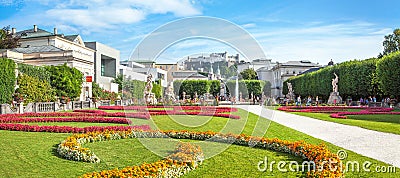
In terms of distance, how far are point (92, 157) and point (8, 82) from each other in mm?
21868

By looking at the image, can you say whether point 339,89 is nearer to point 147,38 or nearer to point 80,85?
point 80,85

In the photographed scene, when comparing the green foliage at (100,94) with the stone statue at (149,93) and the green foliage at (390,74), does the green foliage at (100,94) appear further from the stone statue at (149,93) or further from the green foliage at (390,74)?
the green foliage at (390,74)

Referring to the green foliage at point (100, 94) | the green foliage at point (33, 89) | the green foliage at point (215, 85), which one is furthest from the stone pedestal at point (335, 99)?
the green foliage at point (33, 89)

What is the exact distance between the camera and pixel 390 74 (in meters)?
32.6

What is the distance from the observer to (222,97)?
168 ft

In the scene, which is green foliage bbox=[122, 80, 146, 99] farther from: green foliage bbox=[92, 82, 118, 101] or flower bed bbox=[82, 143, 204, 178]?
green foliage bbox=[92, 82, 118, 101]

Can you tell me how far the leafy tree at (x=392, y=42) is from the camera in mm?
57650

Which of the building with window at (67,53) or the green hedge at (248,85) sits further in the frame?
the building with window at (67,53)

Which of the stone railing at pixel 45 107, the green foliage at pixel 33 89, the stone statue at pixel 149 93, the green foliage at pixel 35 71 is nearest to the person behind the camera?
the stone railing at pixel 45 107

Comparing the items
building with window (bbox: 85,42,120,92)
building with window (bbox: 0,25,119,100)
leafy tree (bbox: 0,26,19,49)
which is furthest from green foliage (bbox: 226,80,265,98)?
leafy tree (bbox: 0,26,19,49)

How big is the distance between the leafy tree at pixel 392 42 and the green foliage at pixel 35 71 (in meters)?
51.3

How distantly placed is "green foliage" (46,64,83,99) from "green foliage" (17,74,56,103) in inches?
66.4

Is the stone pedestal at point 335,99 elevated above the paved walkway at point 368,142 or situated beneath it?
elevated above

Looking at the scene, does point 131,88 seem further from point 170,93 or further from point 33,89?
point 170,93
